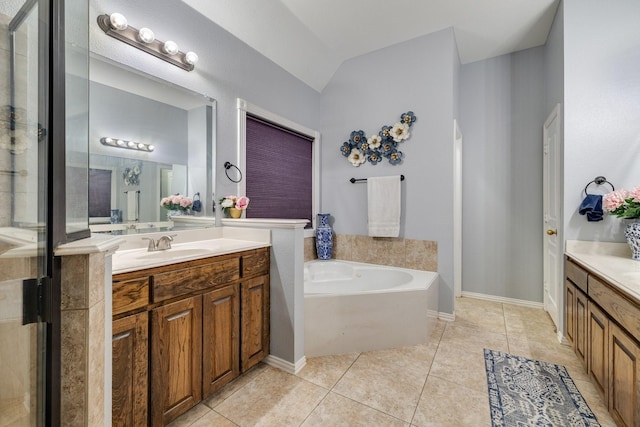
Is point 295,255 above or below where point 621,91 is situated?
below

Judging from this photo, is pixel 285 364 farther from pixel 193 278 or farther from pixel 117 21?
pixel 117 21

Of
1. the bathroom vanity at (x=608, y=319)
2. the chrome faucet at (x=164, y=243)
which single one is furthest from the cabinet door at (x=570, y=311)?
the chrome faucet at (x=164, y=243)

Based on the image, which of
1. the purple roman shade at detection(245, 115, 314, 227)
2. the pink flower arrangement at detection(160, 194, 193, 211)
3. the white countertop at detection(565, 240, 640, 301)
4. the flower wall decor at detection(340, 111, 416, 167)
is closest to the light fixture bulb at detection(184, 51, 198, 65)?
the purple roman shade at detection(245, 115, 314, 227)

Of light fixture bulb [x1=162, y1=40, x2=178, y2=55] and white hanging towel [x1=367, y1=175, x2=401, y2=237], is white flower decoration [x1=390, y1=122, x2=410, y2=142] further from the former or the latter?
light fixture bulb [x1=162, y1=40, x2=178, y2=55]

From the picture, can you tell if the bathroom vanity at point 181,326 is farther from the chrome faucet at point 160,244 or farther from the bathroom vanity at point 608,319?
the bathroom vanity at point 608,319

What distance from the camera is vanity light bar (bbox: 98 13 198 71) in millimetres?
1551

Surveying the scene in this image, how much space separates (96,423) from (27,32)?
1.08m

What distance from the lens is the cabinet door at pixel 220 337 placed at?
59.1 inches

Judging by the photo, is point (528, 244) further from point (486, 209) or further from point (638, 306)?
point (638, 306)

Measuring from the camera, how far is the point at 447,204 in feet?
8.85

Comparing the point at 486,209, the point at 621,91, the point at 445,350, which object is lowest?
the point at 445,350

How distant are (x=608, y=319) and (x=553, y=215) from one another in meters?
1.38

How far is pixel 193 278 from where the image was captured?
56.5 inches

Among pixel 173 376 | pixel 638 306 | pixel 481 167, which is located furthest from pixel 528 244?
pixel 173 376
